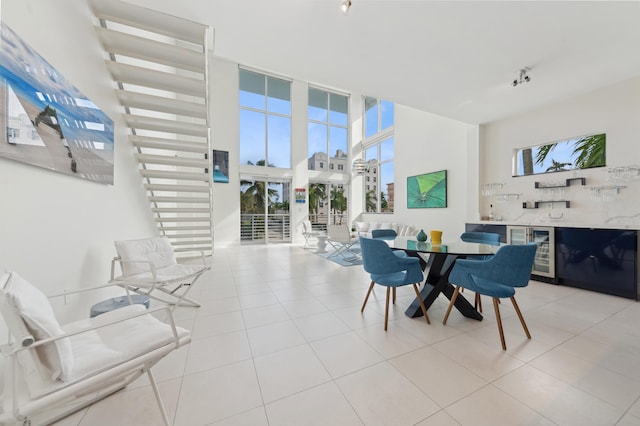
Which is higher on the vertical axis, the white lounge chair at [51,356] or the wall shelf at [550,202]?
the wall shelf at [550,202]

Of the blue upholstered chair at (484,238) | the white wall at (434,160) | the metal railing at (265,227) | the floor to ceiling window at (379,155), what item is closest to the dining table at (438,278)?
the blue upholstered chair at (484,238)

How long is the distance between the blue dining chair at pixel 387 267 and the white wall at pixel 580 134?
304cm

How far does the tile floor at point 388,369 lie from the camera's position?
1.32 m

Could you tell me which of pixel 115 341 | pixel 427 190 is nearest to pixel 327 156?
pixel 427 190

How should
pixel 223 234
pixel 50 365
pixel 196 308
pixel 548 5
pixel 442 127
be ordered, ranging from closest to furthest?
pixel 50 365 < pixel 548 5 < pixel 196 308 < pixel 442 127 < pixel 223 234

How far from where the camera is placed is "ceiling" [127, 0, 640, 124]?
7.54 ft

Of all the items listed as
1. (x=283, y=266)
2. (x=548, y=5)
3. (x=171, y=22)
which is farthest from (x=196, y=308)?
(x=548, y=5)

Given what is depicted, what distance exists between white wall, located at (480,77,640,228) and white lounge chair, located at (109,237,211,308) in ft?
18.0

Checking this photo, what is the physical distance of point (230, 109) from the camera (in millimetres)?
7711

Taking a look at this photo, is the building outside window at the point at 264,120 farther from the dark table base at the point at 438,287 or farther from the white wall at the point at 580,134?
the dark table base at the point at 438,287

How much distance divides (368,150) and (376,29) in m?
7.22

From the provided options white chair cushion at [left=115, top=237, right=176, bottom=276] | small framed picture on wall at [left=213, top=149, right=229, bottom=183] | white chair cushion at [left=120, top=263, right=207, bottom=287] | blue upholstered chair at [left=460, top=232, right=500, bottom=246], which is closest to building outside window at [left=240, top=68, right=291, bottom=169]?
small framed picture on wall at [left=213, top=149, right=229, bottom=183]

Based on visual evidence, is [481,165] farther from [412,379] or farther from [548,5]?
[412,379]

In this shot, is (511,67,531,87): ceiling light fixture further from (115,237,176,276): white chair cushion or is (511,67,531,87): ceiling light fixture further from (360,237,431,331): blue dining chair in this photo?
(115,237,176,276): white chair cushion
